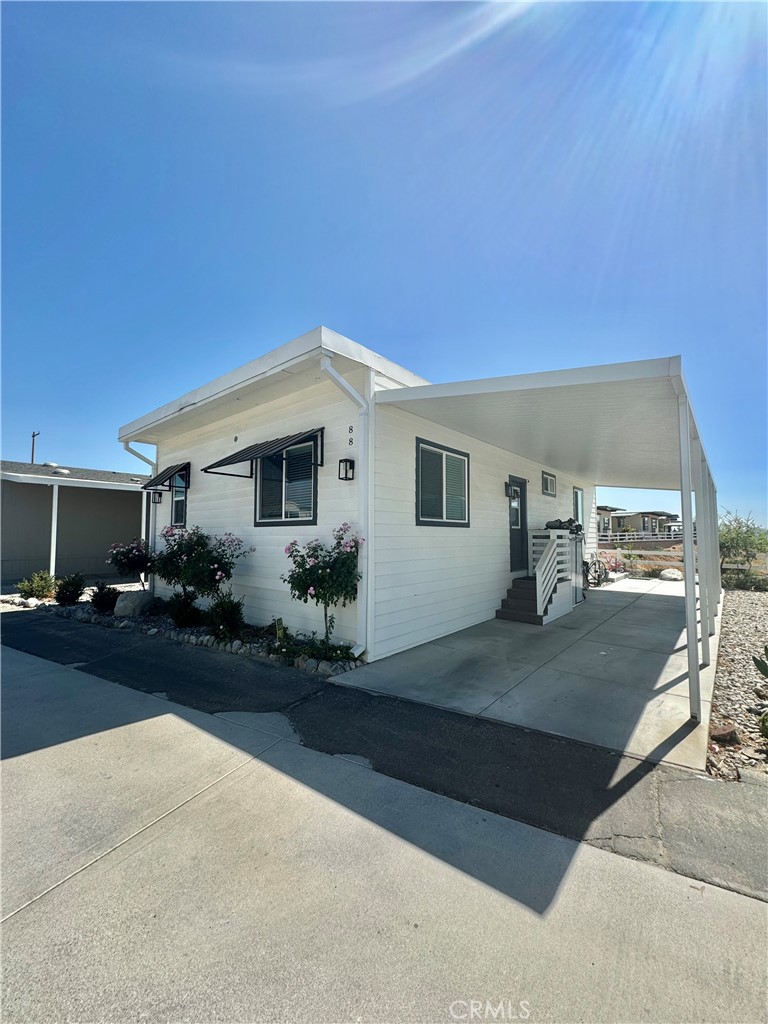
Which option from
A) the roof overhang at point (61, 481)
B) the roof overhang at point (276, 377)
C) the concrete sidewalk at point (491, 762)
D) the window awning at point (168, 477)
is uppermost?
the roof overhang at point (276, 377)

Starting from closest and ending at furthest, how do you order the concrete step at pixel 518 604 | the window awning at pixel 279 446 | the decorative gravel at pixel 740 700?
1. the decorative gravel at pixel 740 700
2. the window awning at pixel 279 446
3. the concrete step at pixel 518 604

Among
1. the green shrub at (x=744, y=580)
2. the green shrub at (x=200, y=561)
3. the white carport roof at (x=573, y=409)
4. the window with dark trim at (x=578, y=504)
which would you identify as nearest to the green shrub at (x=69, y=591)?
the green shrub at (x=200, y=561)

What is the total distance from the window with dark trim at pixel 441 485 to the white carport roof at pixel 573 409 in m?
0.45

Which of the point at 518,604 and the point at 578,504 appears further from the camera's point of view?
the point at 578,504

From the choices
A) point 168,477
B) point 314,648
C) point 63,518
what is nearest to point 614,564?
point 314,648

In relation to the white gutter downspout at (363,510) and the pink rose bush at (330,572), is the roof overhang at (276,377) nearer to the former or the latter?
the white gutter downspout at (363,510)

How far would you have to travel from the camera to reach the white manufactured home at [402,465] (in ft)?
16.7

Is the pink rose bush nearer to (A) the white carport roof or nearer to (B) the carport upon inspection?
(B) the carport

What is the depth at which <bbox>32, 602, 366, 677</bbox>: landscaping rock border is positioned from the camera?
5.18 metres

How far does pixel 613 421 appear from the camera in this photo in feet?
18.7

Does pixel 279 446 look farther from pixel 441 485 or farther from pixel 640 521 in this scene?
pixel 640 521

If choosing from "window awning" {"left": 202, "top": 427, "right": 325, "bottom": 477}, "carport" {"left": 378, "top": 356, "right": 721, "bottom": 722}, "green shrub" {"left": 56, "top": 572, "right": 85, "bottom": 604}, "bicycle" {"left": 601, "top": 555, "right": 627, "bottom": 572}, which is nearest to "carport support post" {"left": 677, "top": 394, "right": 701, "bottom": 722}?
"carport" {"left": 378, "top": 356, "right": 721, "bottom": 722}

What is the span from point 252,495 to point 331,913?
6.04 meters

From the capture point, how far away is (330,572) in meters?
5.27
